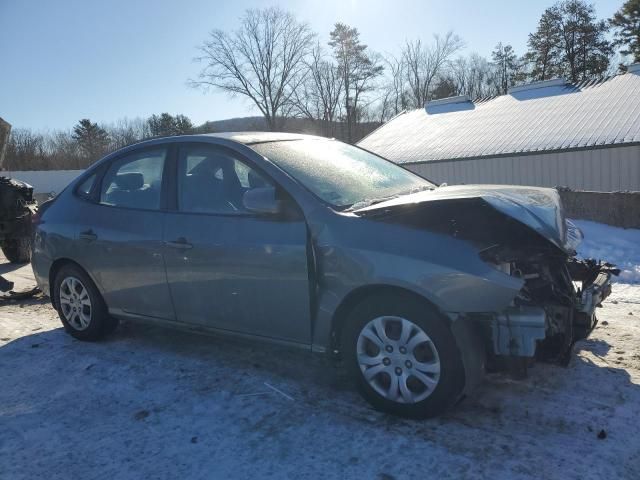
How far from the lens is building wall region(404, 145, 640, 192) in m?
20.3

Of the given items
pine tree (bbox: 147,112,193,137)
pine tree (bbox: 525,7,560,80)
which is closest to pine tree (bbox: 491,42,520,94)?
pine tree (bbox: 525,7,560,80)

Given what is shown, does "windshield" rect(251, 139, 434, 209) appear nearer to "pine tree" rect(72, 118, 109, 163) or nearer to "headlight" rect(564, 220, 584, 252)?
"headlight" rect(564, 220, 584, 252)

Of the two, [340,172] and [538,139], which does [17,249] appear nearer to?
[340,172]

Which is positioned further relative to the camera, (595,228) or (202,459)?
(595,228)

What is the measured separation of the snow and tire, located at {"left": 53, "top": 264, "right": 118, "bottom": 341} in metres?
5.65

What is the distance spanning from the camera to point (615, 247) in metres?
8.30

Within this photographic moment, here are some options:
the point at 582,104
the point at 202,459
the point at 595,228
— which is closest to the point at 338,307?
the point at 202,459

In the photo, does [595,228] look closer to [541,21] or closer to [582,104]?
[582,104]

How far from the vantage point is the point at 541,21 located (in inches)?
1834

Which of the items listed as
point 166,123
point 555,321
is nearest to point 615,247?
point 555,321

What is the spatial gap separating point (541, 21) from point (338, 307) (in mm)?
50091

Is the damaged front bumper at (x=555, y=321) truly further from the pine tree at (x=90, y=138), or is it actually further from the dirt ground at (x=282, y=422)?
the pine tree at (x=90, y=138)

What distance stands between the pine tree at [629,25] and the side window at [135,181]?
137 ft

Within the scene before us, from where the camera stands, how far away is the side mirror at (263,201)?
361 centimetres
